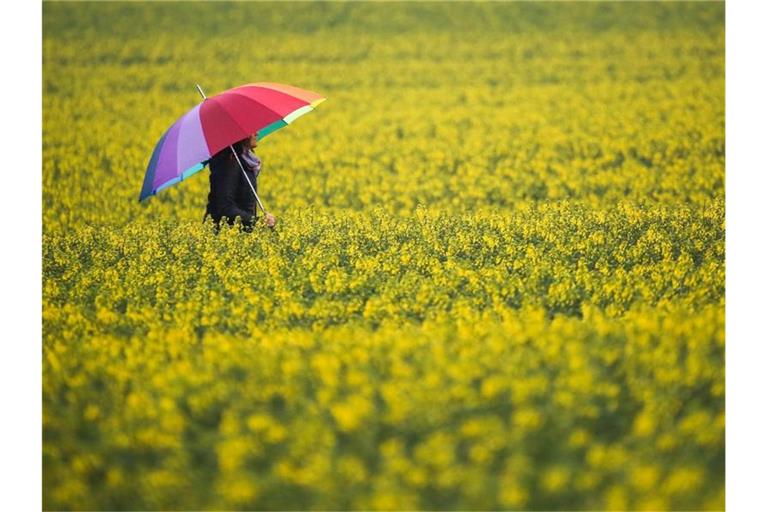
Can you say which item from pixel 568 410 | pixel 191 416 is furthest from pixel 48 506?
pixel 568 410

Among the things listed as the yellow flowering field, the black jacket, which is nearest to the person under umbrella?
the black jacket

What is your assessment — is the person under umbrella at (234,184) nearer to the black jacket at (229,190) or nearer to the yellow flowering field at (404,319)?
the black jacket at (229,190)

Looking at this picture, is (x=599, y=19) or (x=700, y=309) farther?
(x=599, y=19)

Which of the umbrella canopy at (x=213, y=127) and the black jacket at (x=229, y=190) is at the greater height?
the umbrella canopy at (x=213, y=127)

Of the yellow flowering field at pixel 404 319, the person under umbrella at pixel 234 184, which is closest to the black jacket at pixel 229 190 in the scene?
the person under umbrella at pixel 234 184

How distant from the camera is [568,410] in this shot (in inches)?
197

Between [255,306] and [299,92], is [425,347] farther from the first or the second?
[299,92]

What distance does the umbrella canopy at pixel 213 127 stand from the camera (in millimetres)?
7516

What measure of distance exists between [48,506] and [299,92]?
13.5ft

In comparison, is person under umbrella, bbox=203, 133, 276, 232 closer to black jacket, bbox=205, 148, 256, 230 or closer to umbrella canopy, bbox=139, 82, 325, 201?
black jacket, bbox=205, 148, 256, 230

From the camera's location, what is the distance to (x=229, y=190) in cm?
816

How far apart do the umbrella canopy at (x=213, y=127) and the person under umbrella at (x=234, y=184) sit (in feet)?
1.04

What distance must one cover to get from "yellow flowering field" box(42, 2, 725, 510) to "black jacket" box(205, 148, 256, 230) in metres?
0.27
